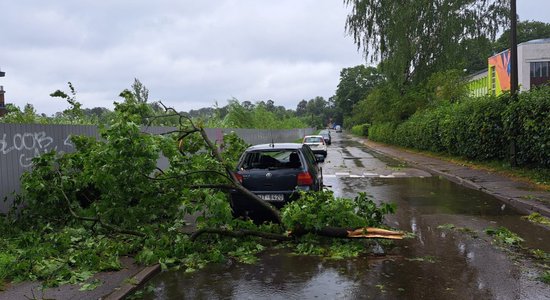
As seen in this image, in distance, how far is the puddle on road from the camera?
485 centimetres

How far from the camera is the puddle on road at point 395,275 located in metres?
4.85

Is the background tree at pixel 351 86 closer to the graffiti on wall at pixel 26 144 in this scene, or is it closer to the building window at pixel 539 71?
the building window at pixel 539 71

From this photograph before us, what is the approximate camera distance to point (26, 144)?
849cm

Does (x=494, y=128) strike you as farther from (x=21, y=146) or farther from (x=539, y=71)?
(x=539, y=71)

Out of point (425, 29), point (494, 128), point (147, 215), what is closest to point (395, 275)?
point (147, 215)

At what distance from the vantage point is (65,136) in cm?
974

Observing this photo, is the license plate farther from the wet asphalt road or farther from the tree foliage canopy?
the tree foliage canopy

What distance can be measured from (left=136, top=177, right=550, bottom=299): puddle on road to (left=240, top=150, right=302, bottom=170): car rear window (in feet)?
8.09

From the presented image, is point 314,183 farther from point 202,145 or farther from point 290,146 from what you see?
point 202,145

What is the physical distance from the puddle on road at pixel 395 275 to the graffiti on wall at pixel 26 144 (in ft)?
14.3

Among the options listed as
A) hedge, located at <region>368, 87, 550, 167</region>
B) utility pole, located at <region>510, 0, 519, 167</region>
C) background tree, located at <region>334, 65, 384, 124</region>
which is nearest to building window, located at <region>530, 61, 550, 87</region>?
hedge, located at <region>368, 87, 550, 167</region>

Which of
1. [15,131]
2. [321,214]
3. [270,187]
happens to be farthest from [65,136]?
[321,214]

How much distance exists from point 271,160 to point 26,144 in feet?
15.4

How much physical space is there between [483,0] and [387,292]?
28.7 m
